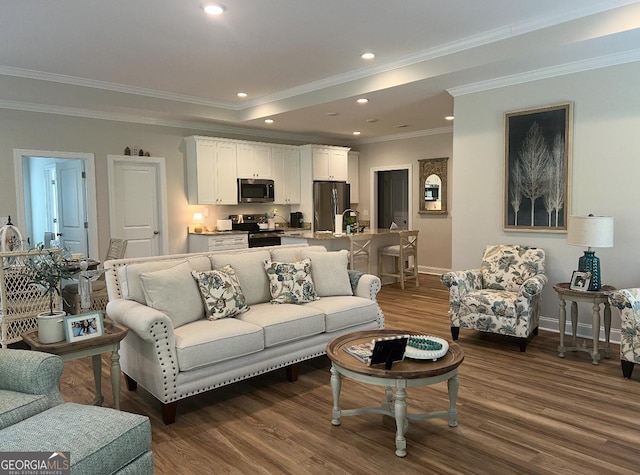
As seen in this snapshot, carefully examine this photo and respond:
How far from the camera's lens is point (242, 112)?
281 inches

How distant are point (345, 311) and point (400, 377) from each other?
55.0 inches

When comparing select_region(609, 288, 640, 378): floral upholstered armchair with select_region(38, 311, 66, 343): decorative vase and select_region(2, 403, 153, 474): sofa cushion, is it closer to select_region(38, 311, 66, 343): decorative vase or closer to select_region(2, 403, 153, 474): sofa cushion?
select_region(2, 403, 153, 474): sofa cushion

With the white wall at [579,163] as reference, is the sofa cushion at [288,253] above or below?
below

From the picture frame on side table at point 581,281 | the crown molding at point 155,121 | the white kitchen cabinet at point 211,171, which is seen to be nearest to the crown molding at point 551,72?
the picture frame on side table at point 581,281

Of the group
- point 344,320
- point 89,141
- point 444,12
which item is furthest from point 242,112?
point 344,320

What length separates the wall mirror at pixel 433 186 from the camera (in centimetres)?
830

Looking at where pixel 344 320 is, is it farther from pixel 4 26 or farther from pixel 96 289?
pixel 4 26

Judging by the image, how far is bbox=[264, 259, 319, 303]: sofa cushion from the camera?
12.6ft

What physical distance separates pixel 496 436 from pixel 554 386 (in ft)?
3.34

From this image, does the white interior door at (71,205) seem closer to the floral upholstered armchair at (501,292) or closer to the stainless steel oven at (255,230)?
the stainless steel oven at (255,230)

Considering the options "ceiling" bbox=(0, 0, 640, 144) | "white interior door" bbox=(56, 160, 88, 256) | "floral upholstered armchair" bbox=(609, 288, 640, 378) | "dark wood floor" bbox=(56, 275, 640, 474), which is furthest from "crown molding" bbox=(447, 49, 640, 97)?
"white interior door" bbox=(56, 160, 88, 256)

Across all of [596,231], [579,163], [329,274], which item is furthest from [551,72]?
[329,274]

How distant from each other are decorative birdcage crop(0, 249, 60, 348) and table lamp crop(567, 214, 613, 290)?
4.47 metres

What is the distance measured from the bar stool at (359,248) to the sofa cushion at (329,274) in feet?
7.80
